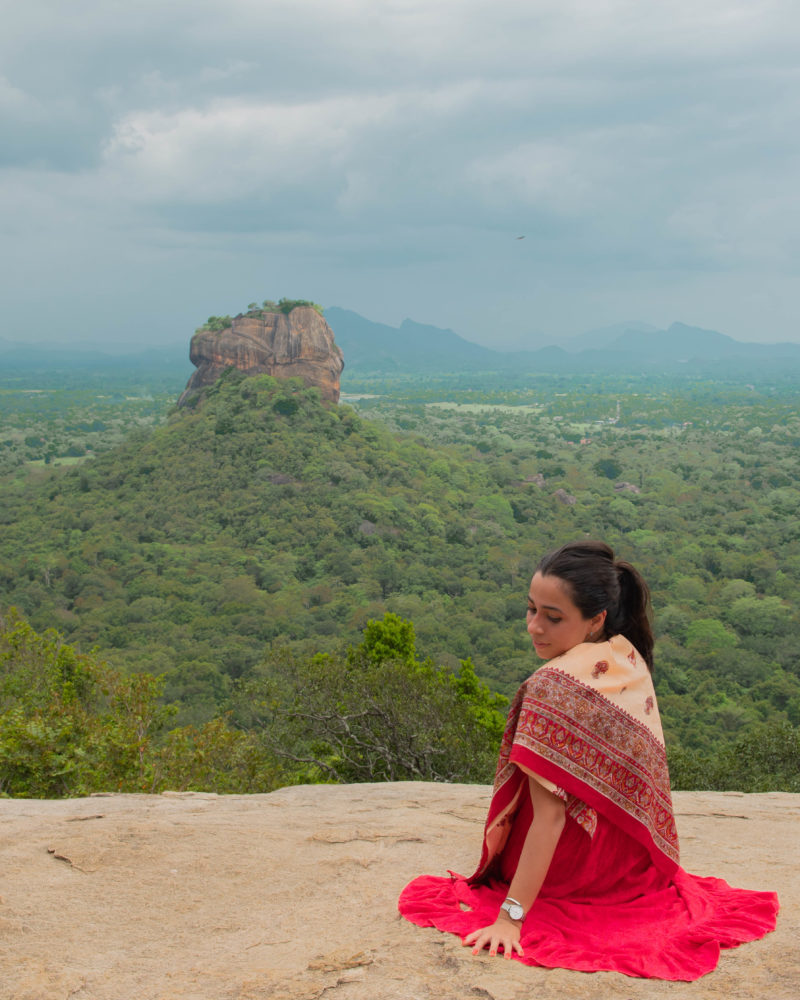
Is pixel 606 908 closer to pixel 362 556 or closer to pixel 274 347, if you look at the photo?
pixel 362 556

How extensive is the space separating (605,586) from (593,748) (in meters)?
0.60

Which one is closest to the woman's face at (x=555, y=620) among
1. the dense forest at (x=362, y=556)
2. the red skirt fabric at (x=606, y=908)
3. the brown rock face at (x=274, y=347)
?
the red skirt fabric at (x=606, y=908)

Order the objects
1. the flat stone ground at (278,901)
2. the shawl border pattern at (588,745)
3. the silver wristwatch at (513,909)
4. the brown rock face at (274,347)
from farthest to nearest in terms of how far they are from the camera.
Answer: the brown rock face at (274,347), the shawl border pattern at (588,745), the silver wristwatch at (513,909), the flat stone ground at (278,901)

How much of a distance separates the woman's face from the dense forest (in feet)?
29.7

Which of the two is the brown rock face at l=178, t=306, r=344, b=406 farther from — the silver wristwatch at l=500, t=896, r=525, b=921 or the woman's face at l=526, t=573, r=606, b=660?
the silver wristwatch at l=500, t=896, r=525, b=921

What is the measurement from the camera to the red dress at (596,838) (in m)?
2.80

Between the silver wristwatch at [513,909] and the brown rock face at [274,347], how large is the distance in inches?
1876

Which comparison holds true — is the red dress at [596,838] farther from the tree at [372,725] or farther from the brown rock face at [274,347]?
the brown rock face at [274,347]

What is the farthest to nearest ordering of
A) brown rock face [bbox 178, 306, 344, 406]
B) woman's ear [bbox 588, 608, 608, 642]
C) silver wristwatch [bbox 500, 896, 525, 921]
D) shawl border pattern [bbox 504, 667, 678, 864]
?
brown rock face [bbox 178, 306, 344, 406] → woman's ear [bbox 588, 608, 608, 642] → shawl border pattern [bbox 504, 667, 678, 864] → silver wristwatch [bbox 500, 896, 525, 921]

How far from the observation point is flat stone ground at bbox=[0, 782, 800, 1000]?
8.20 feet

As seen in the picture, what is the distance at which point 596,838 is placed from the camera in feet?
9.66

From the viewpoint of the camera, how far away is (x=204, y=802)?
18.2 ft

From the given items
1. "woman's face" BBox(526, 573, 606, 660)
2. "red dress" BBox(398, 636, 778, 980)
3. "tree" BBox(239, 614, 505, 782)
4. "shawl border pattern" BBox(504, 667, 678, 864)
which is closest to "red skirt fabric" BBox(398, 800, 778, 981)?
"red dress" BBox(398, 636, 778, 980)

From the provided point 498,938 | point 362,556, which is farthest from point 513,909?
point 362,556
